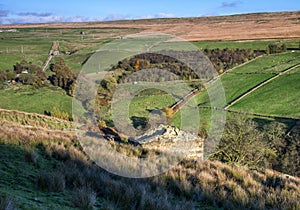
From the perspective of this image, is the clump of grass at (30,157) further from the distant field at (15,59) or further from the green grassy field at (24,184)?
the distant field at (15,59)

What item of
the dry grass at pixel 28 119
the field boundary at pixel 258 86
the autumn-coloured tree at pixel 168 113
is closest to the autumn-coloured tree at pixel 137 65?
the autumn-coloured tree at pixel 168 113

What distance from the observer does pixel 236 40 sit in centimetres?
10388

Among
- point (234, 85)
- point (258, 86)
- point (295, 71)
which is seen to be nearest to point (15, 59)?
point (234, 85)

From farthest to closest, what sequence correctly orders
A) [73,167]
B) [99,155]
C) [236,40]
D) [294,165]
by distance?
[236,40] → [294,165] → [99,155] → [73,167]

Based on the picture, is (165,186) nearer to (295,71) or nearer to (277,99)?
(277,99)

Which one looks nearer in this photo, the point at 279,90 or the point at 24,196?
the point at 24,196

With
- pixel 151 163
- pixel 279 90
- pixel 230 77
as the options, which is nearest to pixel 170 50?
pixel 230 77

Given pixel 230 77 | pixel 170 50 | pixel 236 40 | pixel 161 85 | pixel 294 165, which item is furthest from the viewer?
pixel 236 40

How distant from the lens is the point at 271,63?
75250 millimetres

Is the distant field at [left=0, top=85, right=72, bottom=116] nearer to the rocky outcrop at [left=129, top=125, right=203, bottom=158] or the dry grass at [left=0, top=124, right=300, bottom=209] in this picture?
the rocky outcrop at [left=129, top=125, right=203, bottom=158]

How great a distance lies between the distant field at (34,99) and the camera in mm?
53750

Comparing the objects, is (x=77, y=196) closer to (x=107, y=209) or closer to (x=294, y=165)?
(x=107, y=209)

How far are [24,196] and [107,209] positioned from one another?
1.41 meters

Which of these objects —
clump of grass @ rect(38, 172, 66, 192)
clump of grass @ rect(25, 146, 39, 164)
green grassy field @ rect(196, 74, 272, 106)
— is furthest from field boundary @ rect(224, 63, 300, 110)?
clump of grass @ rect(38, 172, 66, 192)
